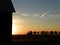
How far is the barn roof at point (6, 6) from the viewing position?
25.9 meters

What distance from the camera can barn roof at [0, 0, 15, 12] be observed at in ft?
85.0

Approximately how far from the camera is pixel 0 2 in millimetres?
26422

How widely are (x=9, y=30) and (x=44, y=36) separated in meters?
6.97

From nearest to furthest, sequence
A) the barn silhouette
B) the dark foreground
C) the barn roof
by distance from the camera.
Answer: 1. the barn silhouette
2. the barn roof
3. the dark foreground

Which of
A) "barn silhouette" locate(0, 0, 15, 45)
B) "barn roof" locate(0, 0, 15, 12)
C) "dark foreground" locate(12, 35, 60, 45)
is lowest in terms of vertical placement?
"dark foreground" locate(12, 35, 60, 45)

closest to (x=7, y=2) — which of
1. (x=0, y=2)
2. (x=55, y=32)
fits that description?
(x=0, y=2)

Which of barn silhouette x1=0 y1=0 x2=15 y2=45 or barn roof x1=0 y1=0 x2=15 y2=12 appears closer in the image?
barn silhouette x1=0 y1=0 x2=15 y2=45

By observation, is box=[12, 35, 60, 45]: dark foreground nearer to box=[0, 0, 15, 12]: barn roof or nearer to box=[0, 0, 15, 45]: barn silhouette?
box=[0, 0, 15, 45]: barn silhouette

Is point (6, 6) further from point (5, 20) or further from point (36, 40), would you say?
point (36, 40)

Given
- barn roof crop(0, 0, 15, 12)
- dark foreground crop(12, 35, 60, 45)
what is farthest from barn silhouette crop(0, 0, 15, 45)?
dark foreground crop(12, 35, 60, 45)

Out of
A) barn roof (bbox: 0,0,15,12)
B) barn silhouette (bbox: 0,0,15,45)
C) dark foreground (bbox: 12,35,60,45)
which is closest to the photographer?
barn silhouette (bbox: 0,0,15,45)

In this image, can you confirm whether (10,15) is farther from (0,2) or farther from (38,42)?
(38,42)

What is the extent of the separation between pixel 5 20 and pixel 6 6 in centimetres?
155

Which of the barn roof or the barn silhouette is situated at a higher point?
the barn roof
